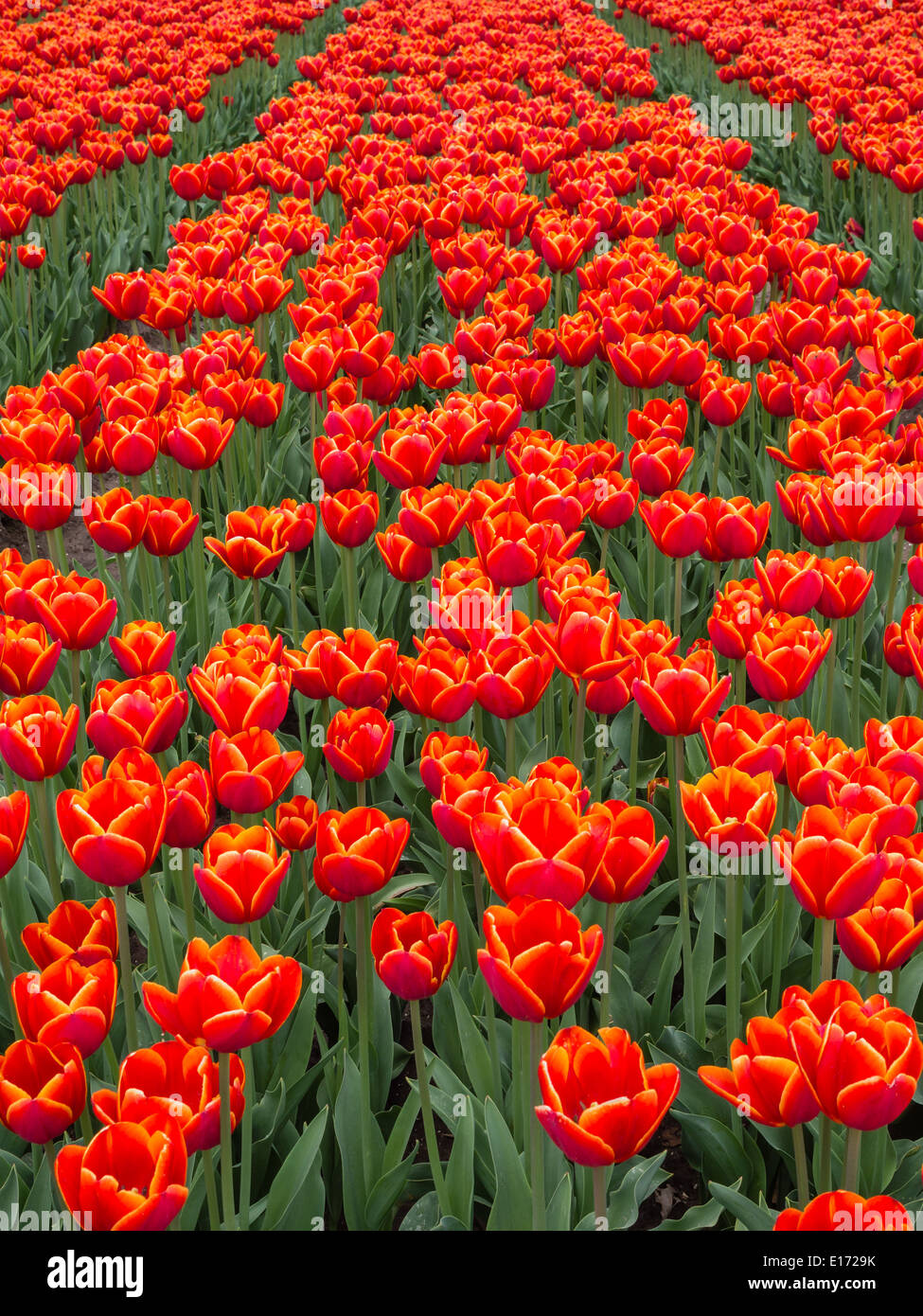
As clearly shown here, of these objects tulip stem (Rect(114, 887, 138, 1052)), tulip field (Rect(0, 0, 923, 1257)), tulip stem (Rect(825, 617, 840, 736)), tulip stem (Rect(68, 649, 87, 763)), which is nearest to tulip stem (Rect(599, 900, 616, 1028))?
tulip field (Rect(0, 0, 923, 1257))

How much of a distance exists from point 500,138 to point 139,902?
6577mm

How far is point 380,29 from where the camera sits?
13367 millimetres

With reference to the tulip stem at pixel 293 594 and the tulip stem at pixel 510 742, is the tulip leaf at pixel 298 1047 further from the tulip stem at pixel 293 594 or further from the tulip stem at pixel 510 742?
the tulip stem at pixel 293 594

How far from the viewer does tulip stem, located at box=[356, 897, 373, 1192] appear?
72.9 inches

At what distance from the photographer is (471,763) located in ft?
6.43

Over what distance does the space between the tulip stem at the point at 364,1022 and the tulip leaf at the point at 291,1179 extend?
94 mm

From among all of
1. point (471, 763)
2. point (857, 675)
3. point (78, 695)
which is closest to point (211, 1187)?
point (471, 763)

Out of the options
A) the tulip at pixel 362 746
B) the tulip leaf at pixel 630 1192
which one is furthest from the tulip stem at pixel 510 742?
the tulip leaf at pixel 630 1192

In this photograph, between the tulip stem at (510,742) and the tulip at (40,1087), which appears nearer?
the tulip at (40,1087)

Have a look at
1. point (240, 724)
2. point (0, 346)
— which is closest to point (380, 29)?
point (0, 346)

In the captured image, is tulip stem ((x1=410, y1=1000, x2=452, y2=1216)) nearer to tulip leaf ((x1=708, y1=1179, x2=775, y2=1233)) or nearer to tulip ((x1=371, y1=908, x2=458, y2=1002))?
tulip ((x1=371, y1=908, x2=458, y2=1002))

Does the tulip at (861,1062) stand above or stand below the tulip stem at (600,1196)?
above

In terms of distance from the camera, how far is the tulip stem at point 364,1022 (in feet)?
6.08

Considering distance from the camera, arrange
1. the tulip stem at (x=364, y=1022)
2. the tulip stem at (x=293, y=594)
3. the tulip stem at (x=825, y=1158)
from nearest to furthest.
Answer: the tulip stem at (x=825, y=1158), the tulip stem at (x=364, y=1022), the tulip stem at (x=293, y=594)
